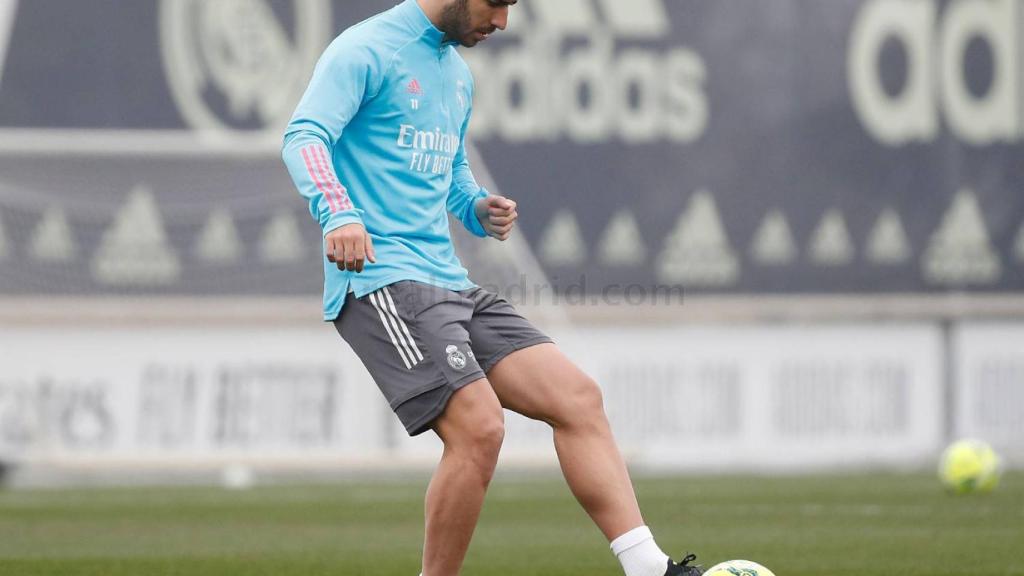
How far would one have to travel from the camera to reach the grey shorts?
5.32m

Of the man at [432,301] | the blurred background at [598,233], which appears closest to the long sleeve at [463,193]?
the man at [432,301]

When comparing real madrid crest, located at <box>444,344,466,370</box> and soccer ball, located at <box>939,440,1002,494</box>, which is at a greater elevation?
real madrid crest, located at <box>444,344,466,370</box>

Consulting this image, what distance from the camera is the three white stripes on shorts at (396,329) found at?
17.6 ft

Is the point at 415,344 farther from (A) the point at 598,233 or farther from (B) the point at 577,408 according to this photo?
(A) the point at 598,233

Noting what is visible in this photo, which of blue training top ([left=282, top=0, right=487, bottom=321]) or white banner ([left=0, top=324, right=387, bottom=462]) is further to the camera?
white banner ([left=0, top=324, right=387, bottom=462])

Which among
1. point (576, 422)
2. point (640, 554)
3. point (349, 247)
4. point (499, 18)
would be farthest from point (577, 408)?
point (499, 18)

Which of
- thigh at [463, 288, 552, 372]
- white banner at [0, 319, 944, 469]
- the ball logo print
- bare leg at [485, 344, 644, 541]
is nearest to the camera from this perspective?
bare leg at [485, 344, 644, 541]

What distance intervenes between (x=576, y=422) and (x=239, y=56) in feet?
39.5

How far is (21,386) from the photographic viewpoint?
631 inches

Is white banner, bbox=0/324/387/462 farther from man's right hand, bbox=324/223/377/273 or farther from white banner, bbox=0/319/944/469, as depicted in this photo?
man's right hand, bbox=324/223/377/273

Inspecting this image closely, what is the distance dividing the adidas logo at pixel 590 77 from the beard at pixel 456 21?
11.4 m

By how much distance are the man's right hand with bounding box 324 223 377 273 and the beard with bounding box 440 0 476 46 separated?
813 millimetres

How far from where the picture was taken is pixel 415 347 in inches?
211

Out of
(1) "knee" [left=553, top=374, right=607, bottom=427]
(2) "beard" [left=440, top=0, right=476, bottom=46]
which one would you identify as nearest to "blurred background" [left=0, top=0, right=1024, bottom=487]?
(1) "knee" [left=553, top=374, right=607, bottom=427]
